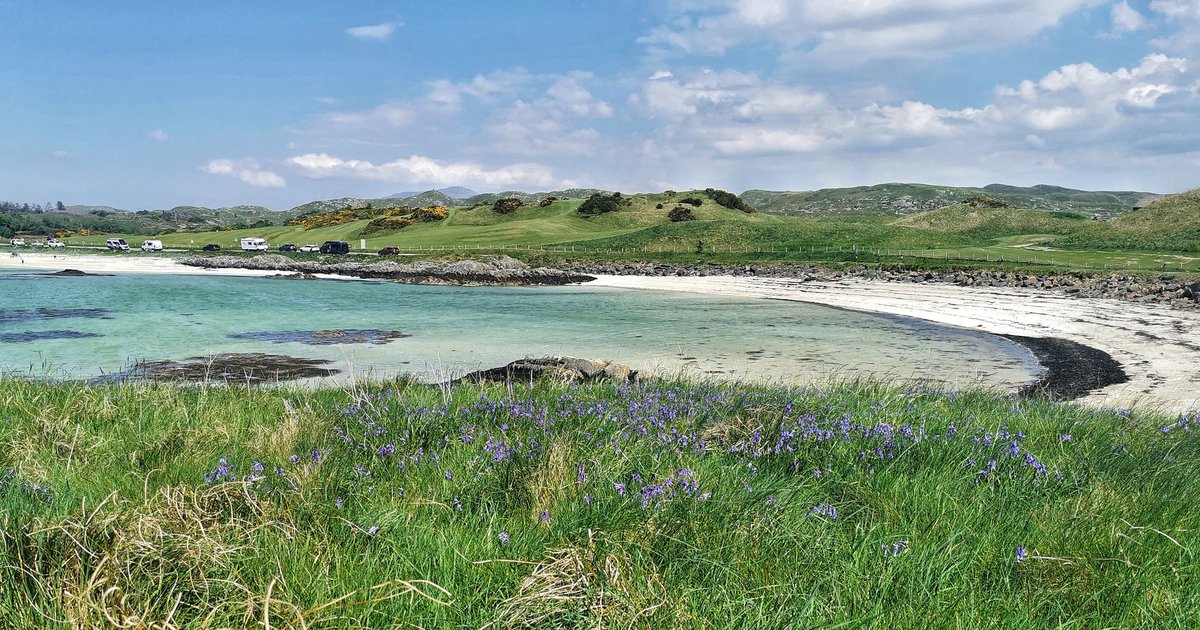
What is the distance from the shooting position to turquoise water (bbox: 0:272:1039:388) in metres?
17.1

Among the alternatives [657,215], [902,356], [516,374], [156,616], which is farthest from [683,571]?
[657,215]

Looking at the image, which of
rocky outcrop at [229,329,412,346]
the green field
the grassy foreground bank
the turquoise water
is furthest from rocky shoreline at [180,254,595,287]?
the grassy foreground bank

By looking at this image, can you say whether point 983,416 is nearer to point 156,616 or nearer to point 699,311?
point 156,616

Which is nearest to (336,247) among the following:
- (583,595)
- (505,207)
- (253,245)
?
(253,245)

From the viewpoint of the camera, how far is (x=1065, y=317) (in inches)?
1039

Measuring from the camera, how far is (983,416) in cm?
677

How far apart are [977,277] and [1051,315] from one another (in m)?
16.4

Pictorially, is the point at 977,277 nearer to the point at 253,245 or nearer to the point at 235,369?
the point at 235,369

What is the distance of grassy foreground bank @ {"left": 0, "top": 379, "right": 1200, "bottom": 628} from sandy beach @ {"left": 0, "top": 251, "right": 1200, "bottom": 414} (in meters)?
5.31

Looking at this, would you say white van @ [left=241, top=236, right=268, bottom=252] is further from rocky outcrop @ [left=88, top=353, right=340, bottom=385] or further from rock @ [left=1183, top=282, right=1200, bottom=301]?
rock @ [left=1183, top=282, right=1200, bottom=301]


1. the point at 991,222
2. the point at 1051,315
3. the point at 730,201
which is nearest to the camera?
the point at 1051,315

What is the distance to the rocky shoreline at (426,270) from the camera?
5438cm

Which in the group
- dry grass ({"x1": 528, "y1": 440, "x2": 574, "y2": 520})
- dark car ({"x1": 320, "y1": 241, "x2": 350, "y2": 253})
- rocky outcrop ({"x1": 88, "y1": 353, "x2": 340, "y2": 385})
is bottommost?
A: rocky outcrop ({"x1": 88, "y1": 353, "x2": 340, "y2": 385})

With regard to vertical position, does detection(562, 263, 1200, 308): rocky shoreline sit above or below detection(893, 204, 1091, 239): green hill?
below
